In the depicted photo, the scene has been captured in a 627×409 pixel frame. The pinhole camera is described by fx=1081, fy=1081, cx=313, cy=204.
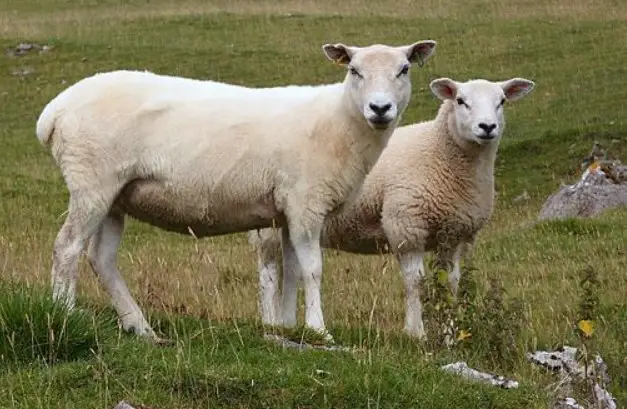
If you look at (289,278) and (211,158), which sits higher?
(211,158)

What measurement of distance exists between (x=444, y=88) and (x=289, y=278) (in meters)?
2.84

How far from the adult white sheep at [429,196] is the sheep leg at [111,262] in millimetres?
1559

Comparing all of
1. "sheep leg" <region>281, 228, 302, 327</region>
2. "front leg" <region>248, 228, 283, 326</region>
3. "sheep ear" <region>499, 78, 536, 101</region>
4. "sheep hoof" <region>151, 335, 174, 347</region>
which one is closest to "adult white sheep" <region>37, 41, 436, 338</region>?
"sheep leg" <region>281, 228, 302, 327</region>

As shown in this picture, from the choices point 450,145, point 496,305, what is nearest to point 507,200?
point 450,145

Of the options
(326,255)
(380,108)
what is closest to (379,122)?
(380,108)

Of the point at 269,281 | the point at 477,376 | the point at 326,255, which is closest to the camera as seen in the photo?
the point at 477,376

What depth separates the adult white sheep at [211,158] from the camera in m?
8.16

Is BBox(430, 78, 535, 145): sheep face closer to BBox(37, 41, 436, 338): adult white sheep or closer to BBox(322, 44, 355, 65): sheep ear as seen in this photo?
BBox(37, 41, 436, 338): adult white sheep

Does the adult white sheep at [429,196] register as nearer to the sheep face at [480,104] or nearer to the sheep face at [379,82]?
the sheep face at [480,104]

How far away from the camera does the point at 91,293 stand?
988 cm

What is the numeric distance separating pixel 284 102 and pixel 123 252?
657 centimetres

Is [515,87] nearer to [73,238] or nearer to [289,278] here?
[289,278]

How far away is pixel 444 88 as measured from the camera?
10500 millimetres

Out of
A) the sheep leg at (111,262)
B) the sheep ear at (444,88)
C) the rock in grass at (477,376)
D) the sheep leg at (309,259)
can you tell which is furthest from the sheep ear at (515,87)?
the rock in grass at (477,376)
